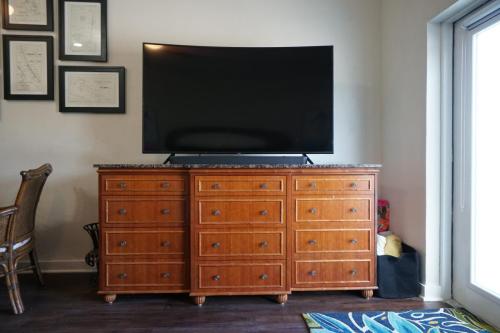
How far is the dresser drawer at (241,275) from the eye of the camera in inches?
72.9

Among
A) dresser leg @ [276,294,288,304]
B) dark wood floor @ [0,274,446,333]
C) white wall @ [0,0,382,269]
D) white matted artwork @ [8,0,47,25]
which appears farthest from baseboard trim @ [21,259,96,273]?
white matted artwork @ [8,0,47,25]

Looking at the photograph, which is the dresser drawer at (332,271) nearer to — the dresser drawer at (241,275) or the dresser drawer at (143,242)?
the dresser drawer at (241,275)

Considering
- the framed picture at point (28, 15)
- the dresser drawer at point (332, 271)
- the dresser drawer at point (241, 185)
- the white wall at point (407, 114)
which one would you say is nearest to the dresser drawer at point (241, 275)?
the dresser drawer at point (332, 271)

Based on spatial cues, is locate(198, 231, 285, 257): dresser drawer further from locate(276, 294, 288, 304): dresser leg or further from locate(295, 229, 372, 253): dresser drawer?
locate(276, 294, 288, 304): dresser leg

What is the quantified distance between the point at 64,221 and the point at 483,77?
3264 millimetres

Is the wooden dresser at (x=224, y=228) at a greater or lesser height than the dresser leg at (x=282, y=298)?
greater

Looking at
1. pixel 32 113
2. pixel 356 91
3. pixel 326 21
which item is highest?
pixel 326 21

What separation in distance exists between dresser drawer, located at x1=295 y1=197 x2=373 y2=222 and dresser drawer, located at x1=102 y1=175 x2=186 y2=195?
31.8 inches

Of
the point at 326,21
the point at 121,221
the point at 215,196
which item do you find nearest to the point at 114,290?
the point at 121,221

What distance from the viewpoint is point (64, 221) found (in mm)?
2395

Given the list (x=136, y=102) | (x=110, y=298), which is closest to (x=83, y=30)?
(x=136, y=102)

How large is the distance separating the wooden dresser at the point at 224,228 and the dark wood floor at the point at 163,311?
10 cm

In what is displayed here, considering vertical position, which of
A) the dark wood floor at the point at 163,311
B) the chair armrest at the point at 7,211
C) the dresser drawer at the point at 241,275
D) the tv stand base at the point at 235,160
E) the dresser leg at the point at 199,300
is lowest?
the dark wood floor at the point at 163,311

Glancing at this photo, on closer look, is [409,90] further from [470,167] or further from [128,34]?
[128,34]
